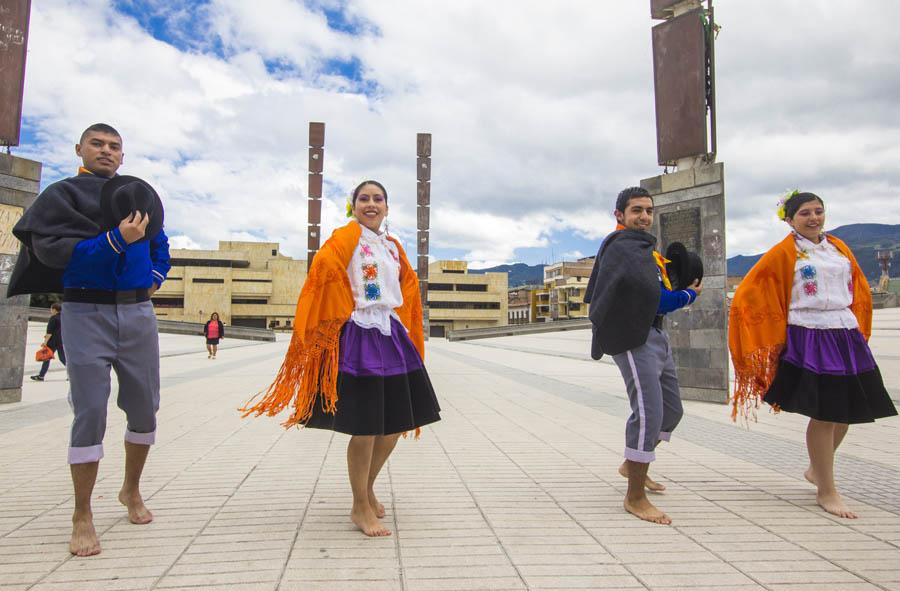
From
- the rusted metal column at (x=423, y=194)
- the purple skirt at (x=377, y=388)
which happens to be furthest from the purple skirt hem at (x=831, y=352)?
the rusted metal column at (x=423, y=194)

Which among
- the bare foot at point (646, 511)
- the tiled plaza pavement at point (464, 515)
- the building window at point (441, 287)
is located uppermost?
the building window at point (441, 287)

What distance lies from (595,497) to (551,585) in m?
1.45

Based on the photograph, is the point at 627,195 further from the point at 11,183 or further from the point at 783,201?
the point at 11,183

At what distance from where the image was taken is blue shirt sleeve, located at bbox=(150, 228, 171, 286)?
10.8ft

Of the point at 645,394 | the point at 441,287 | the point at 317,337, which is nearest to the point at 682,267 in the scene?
the point at 645,394

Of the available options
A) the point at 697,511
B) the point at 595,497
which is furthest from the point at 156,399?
the point at 697,511

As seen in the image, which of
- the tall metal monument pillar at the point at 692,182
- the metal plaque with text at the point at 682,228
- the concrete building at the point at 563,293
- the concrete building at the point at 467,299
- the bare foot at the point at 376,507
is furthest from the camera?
the concrete building at the point at 563,293

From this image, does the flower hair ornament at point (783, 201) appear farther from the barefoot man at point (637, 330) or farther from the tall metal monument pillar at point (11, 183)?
the tall metal monument pillar at point (11, 183)

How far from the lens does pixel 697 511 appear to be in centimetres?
352

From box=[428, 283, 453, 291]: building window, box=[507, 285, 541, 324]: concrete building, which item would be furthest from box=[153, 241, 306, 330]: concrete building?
box=[507, 285, 541, 324]: concrete building

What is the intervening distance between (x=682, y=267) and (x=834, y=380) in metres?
1.03

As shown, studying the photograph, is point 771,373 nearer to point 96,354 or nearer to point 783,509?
point 783,509

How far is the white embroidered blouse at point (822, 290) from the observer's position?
3.70 m

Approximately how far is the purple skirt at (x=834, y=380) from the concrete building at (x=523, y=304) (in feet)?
336
